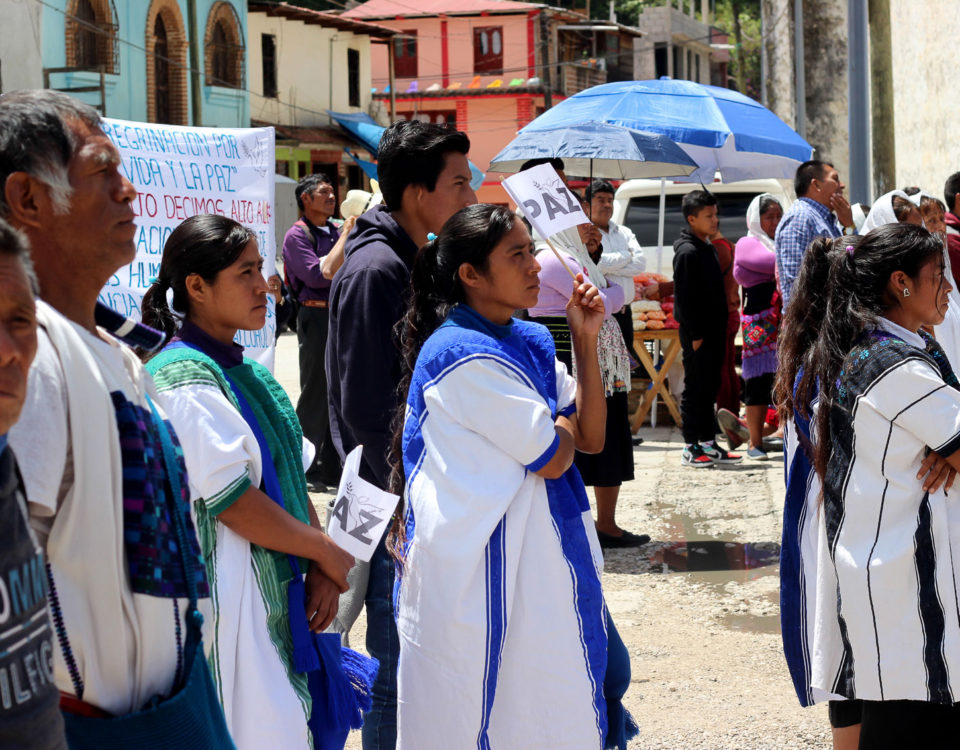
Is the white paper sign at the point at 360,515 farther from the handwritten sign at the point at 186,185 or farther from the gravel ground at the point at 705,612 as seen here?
the handwritten sign at the point at 186,185

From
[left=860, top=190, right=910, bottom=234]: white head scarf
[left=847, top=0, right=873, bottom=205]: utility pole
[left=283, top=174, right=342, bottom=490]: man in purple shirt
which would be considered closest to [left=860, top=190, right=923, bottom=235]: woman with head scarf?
[left=860, top=190, right=910, bottom=234]: white head scarf

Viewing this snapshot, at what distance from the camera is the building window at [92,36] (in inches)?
1014

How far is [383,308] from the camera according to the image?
3400 millimetres

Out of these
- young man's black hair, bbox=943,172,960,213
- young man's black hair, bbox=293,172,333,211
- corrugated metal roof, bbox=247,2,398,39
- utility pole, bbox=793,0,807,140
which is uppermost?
corrugated metal roof, bbox=247,2,398,39

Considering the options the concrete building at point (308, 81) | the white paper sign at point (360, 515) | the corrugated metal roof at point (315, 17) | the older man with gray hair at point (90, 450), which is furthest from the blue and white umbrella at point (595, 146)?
the corrugated metal roof at point (315, 17)

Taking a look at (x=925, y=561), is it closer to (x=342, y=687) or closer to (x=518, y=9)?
(x=342, y=687)

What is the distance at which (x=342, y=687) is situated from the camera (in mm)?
2986

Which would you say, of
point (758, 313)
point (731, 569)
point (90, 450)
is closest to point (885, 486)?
point (90, 450)

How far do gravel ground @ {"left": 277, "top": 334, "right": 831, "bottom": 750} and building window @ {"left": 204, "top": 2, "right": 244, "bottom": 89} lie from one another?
2566cm

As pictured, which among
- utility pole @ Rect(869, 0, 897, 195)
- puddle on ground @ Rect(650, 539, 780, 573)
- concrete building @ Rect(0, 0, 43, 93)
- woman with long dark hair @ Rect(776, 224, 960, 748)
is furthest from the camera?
concrete building @ Rect(0, 0, 43, 93)

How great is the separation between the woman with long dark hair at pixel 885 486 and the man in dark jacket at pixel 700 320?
543 cm

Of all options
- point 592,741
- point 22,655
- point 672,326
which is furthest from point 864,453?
point 672,326

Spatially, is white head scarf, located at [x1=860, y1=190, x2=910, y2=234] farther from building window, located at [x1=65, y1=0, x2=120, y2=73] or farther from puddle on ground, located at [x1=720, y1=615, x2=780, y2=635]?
building window, located at [x1=65, y1=0, x2=120, y2=73]

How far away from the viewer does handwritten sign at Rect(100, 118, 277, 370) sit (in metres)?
5.64
